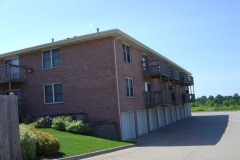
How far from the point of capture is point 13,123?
9.05m

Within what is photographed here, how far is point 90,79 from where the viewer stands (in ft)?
65.2

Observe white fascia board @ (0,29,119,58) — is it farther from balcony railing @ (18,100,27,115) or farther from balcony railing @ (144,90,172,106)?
balcony railing @ (144,90,172,106)

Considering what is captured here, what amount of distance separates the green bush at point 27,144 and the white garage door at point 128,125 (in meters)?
9.43

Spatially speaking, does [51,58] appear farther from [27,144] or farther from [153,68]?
[27,144]

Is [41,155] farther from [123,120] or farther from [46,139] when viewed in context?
[123,120]

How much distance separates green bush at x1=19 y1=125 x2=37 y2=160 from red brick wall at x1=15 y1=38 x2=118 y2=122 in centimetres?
886

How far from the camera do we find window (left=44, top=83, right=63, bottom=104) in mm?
21219

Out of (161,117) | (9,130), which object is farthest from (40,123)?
(161,117)

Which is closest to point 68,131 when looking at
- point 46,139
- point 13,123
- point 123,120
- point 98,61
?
point 123,120

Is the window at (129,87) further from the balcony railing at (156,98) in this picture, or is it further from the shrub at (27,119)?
the shrub at (27,119)

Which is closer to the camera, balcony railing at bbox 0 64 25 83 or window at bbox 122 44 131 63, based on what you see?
window at bbox 122 44 131 63

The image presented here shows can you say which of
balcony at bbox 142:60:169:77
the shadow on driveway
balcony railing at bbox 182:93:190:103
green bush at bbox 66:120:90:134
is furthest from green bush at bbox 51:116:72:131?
balcony railing at bbox 182:93:190:103

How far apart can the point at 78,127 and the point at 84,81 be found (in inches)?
150

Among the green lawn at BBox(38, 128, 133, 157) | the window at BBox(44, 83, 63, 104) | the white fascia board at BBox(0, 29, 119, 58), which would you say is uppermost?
the white fascia board at BBox(0, 29, 119, 58)
